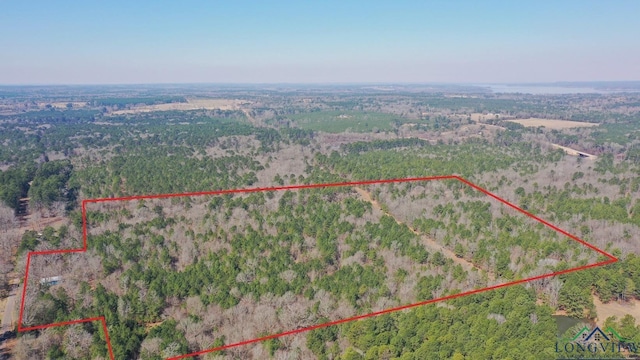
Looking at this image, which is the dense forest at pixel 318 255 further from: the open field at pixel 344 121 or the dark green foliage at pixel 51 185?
the open field at pixel 344 121

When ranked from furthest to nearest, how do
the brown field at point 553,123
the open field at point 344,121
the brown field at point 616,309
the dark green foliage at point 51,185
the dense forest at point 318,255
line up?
the open field at point 344,121 < the brown field at point 553,123 < the dark green foliage at point 51,185 < the brown field at point 616,309 < the dense forest at point 318,255

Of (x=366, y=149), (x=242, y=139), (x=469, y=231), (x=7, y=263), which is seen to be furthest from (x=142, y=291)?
(x=242, y=139)

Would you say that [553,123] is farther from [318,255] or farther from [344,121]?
[318,255]

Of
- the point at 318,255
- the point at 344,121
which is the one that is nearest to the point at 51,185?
the point at 318,255

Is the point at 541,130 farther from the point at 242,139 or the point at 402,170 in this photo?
the point at 242,139

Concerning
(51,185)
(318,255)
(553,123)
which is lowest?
(318,255)

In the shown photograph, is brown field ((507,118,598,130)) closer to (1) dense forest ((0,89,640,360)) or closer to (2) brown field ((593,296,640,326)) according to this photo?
(1) dense forest ((0,89,640,360))

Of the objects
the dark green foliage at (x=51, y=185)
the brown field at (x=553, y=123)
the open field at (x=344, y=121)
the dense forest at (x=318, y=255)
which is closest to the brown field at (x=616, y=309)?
the dense forest at (x=318, y=255)

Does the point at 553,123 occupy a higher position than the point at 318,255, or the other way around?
the point at 553,123
